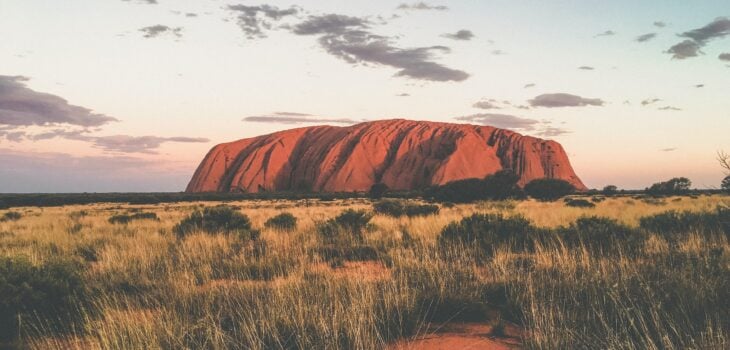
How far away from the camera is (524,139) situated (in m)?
108

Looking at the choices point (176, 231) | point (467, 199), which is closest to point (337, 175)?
point (467, 199)

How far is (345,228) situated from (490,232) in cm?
514

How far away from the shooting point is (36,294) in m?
5.71

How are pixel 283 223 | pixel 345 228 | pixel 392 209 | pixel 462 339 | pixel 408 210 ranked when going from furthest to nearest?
pixel 392 209, pixel 408 210, pixel 283 223, pixel 345 228, pixel 462 339

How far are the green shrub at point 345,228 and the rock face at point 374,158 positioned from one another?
73.4 metres

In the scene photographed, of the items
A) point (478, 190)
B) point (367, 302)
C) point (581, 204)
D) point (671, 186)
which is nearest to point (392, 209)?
point (581, 204)

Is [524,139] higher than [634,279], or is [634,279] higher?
[524,139]

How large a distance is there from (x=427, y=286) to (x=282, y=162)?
105 meters

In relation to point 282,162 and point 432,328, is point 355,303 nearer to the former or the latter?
point 432,328

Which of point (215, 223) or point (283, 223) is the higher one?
point (215, 223)

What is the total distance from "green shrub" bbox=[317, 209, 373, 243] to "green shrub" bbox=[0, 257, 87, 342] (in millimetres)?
7285

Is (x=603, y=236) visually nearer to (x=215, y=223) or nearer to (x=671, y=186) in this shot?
(x=215, y=223)

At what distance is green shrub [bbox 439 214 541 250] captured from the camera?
11074mm

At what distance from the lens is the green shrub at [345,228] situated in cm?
1337
